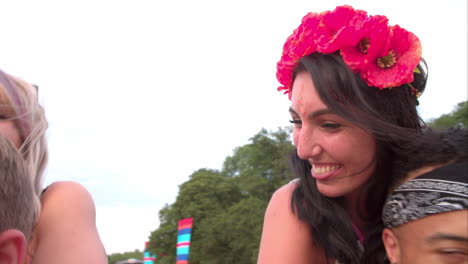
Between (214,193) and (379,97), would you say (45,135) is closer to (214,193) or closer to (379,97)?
(379,97)

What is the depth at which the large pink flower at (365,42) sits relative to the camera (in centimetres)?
219

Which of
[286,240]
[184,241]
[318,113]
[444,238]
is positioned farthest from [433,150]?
[184,241]

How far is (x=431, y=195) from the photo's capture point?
1.79 meters

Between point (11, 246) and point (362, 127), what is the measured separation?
4.71 ft

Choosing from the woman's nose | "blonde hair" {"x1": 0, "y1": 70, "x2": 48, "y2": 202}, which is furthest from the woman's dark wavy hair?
"blonde hair" {"x1": 0, "y1": 70, "x2": 48, "y2": 202}

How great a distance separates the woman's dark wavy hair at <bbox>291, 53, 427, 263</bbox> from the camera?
208 centimetres

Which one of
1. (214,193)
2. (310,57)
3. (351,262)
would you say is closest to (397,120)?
(310,57)

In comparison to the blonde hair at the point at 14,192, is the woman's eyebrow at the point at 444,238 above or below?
below

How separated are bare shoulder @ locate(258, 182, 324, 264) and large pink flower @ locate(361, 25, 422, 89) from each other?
0.66 m

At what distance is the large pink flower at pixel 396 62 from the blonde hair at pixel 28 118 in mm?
1297

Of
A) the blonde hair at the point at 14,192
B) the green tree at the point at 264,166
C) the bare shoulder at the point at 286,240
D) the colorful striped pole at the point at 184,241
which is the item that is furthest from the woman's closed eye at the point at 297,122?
the green tree at the point at 264,166

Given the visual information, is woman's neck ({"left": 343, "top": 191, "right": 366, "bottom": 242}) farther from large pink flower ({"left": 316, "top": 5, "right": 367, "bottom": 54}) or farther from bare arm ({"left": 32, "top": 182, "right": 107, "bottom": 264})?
bare arm ({"left": 32, "top": 182, "right": 107, "bottom": 264})

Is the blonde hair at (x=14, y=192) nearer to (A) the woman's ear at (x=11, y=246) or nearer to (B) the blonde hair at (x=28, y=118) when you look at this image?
(A) the woman's ear at (x=11, y=246)

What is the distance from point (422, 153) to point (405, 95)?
0.39 metres
